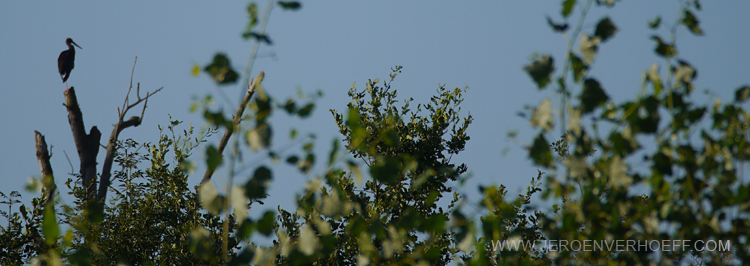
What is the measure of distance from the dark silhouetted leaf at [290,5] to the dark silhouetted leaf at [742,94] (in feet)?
5.29

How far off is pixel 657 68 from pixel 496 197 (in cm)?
72

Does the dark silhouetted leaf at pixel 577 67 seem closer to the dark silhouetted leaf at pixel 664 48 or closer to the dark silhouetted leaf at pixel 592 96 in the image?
the dark silhouetted leaf at pixel 592 96

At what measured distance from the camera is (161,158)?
6.50 meters

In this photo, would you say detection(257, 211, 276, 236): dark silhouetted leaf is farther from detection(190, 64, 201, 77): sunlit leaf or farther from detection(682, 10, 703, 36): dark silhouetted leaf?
detection(682, 10, 703, 36): dark silhouetted leaf

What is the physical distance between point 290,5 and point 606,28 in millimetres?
1043

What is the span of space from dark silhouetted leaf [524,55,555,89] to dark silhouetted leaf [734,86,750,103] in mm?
812

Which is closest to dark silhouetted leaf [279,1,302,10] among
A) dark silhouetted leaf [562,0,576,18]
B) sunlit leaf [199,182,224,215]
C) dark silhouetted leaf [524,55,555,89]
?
sunlit leaf [199,182,224,215]

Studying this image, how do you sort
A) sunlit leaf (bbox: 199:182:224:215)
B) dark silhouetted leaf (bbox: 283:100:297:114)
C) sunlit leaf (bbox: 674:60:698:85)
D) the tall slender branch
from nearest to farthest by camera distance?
sunlit leaf (bbox: 199:182:224:215)
dark silhouetted leaf (bbox: 283:100:297:114)
sunlit leaf (bbox: 674:60:698:85)
the tall slender branch

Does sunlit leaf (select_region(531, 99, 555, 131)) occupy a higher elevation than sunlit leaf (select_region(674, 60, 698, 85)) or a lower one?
lower

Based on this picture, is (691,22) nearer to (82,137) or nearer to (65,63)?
(82,137)

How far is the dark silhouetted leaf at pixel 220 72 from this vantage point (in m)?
1.84

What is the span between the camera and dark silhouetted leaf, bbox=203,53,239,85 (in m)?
1.84

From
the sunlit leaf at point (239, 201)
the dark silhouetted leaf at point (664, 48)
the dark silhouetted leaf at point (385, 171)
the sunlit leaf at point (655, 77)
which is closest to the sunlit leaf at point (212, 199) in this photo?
the sunlit leaf at point (239, 201)

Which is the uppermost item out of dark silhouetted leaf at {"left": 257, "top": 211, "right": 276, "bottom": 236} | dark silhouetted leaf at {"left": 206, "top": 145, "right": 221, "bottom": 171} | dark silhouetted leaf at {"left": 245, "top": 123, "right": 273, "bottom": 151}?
dark silhouetted leaf at {"left": 245, "top": 123, "right": 273, "bottom": 151}
